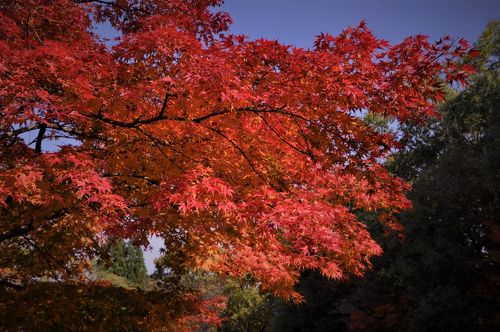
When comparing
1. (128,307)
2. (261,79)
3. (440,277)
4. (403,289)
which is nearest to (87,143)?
(128,307)

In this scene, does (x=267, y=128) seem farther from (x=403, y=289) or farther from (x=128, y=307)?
(x=403, y=289)

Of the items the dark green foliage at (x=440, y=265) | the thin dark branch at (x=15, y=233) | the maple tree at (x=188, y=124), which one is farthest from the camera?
the dark green foliage at (x=440, y=265)

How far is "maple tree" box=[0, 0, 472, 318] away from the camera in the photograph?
3.65m

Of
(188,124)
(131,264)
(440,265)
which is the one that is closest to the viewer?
(188,124)

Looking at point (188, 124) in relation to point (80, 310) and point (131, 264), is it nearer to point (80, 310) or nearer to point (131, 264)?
point (80, 310)

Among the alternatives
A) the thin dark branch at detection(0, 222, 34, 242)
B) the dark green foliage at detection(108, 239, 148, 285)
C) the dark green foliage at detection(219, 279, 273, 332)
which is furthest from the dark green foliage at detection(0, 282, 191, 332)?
the dark green foliage at detection(108, 239, 148, 285)

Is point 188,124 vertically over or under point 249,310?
over

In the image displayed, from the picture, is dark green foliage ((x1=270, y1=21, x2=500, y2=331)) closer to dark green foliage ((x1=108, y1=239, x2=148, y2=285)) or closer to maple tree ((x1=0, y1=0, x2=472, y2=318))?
maple tree ((x1=0, y1=0, x2=472, y2=318))

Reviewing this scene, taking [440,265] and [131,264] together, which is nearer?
[440,265]

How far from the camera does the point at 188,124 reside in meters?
4.79

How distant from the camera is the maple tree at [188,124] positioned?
3650mm

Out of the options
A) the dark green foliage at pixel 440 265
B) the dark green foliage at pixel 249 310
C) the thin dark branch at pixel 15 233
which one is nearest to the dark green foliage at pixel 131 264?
the dark green foliage at pixel 249 310

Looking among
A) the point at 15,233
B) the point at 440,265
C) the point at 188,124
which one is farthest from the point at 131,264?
the point at 188,124

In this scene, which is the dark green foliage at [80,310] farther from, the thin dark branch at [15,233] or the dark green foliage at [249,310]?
the dark green foliage at [249,310]
